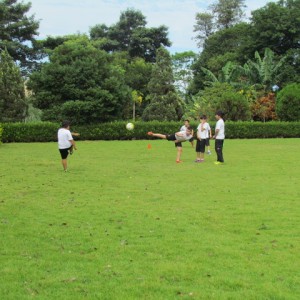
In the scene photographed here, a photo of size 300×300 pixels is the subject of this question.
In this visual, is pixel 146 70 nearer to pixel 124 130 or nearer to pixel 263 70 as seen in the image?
pixel 263 70

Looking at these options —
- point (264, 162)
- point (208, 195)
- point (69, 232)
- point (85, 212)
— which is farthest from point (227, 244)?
point (264, 162)

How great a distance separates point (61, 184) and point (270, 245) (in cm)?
658

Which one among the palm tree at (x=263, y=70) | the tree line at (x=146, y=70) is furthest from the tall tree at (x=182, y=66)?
the palm tree at (x=263, y=70)

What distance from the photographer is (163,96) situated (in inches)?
1615

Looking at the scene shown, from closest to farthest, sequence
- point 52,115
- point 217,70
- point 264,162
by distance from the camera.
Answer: point 264,162 → point 52,115 → point 217,70

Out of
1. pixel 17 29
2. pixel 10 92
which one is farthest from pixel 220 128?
pixel 17 29

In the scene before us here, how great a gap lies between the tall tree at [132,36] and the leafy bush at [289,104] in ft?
74.6

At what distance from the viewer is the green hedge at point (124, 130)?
97.8 feet

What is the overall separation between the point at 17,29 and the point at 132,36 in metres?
14.6

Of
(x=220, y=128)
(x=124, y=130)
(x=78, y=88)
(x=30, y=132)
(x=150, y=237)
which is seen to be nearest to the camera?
(x=150, y=237)

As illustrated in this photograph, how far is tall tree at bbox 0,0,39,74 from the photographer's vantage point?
44062 millimetres

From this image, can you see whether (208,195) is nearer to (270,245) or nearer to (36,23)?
(270,245)

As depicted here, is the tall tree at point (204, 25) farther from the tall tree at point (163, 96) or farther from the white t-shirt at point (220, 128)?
the white t-shirt at point (220, 128)

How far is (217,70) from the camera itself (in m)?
49.8
